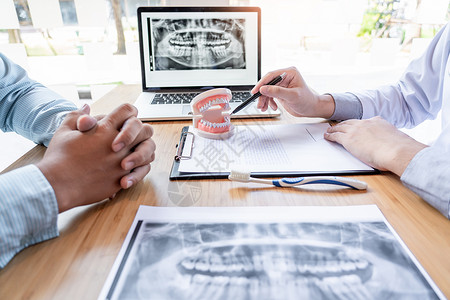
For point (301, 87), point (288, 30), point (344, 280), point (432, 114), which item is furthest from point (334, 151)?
point (288, 30)

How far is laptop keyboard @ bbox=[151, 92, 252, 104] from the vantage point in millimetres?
978

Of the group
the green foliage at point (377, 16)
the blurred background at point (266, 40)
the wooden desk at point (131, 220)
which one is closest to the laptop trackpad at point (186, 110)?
the wooden desk at point (131, 220)

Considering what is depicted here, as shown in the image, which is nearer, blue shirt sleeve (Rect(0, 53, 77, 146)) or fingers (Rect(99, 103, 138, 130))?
fingers (Rect(99, 103, 138, 130))

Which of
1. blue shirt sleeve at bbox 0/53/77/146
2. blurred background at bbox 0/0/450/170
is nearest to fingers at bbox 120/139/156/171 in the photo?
blue shirt sleeve at bbox 0/53/77/146

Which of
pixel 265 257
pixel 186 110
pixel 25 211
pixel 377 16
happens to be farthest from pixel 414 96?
pixel 377 16

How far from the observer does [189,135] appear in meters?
0.74

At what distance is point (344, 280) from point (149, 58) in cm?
94

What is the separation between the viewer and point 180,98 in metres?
1.00

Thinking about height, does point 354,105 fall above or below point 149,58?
below

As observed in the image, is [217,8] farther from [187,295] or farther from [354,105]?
[187,295]

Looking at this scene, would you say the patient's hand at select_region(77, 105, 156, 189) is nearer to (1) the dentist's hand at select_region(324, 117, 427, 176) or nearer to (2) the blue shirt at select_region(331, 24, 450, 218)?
(1) the dentist's hand at select_region(324, 117, 427, 176)

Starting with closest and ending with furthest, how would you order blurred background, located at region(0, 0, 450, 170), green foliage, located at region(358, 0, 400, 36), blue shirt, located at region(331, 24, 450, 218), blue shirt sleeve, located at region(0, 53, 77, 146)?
blue shirt sleeve, located at region(0, 53, 77, 146) → blue shirt, located at region(331, 24, 450, 218) → blurred background, located at region(0, 0, 450, 170) → green foliage, located at region(358, 0, 400, 36)

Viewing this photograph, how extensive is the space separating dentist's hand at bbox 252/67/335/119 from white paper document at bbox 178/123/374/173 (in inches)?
3.0

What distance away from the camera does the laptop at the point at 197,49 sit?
106 cm
